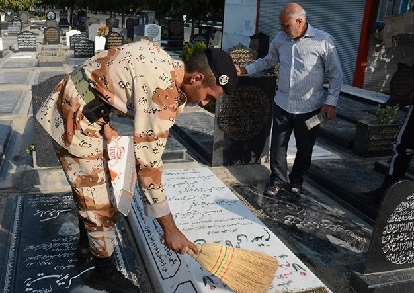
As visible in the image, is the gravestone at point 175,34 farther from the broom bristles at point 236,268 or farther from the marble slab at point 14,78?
the broom bristles at point 236,268

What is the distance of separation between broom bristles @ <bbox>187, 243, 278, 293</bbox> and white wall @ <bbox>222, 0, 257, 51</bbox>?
61.0ft

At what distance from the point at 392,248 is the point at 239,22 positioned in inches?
767

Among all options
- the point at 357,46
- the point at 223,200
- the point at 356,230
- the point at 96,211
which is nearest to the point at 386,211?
the point at 356,230

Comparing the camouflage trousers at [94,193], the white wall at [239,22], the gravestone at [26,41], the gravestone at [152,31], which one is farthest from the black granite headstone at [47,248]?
the white wall at [239,22]

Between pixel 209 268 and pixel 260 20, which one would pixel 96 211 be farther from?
pixel 260 20

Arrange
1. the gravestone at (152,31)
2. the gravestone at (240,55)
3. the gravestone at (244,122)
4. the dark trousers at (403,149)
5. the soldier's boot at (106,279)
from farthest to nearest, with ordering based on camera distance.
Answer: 1. the gravestone at (152,31)
2. the gravestone at (240,55)
3. the gravestone at (244,122)
4. the dark trousers at (403,149)
5. the soldier's boot at (106,279)

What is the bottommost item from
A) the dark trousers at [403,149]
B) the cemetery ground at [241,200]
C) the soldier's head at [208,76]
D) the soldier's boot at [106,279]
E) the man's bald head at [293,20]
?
the cemetery ground at [241,200]

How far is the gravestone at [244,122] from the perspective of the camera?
543 cm

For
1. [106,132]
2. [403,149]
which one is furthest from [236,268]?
[403,149]

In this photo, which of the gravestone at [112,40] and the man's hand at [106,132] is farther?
the gravestone at [112,40]

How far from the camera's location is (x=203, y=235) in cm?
340

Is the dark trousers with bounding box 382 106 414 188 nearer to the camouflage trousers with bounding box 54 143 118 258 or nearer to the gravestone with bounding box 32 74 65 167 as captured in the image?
the camouflage trousers with bounding box 54 143 118 258

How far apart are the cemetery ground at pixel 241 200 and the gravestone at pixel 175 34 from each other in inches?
634

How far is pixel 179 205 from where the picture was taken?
3.90m
